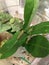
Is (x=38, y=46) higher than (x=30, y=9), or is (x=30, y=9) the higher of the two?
(x=30, y=9)

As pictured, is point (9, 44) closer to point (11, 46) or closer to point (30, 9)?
point (11, 46)

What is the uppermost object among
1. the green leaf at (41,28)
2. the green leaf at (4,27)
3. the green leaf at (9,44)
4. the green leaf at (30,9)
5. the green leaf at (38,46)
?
the green leaf at (30,9)

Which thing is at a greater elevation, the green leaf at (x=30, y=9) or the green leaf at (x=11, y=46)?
the green leaf at (x=30, y=9)

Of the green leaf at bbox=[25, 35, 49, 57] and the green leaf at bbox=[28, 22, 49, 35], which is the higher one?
the green leaf at bbox=[28, 22, 49, 35]

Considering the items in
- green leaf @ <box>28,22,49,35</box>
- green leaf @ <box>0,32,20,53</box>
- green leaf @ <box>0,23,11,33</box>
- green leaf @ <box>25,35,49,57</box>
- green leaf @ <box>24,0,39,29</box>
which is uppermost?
green leaf @ <box>24,0,39,29</box>

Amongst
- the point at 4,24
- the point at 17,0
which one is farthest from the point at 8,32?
the point at 17,0

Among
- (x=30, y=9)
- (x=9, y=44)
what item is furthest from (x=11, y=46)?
(x=30, y=9)

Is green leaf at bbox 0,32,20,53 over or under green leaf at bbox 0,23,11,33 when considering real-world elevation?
under

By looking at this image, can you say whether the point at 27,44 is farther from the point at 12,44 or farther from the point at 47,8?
the point at 47,8
